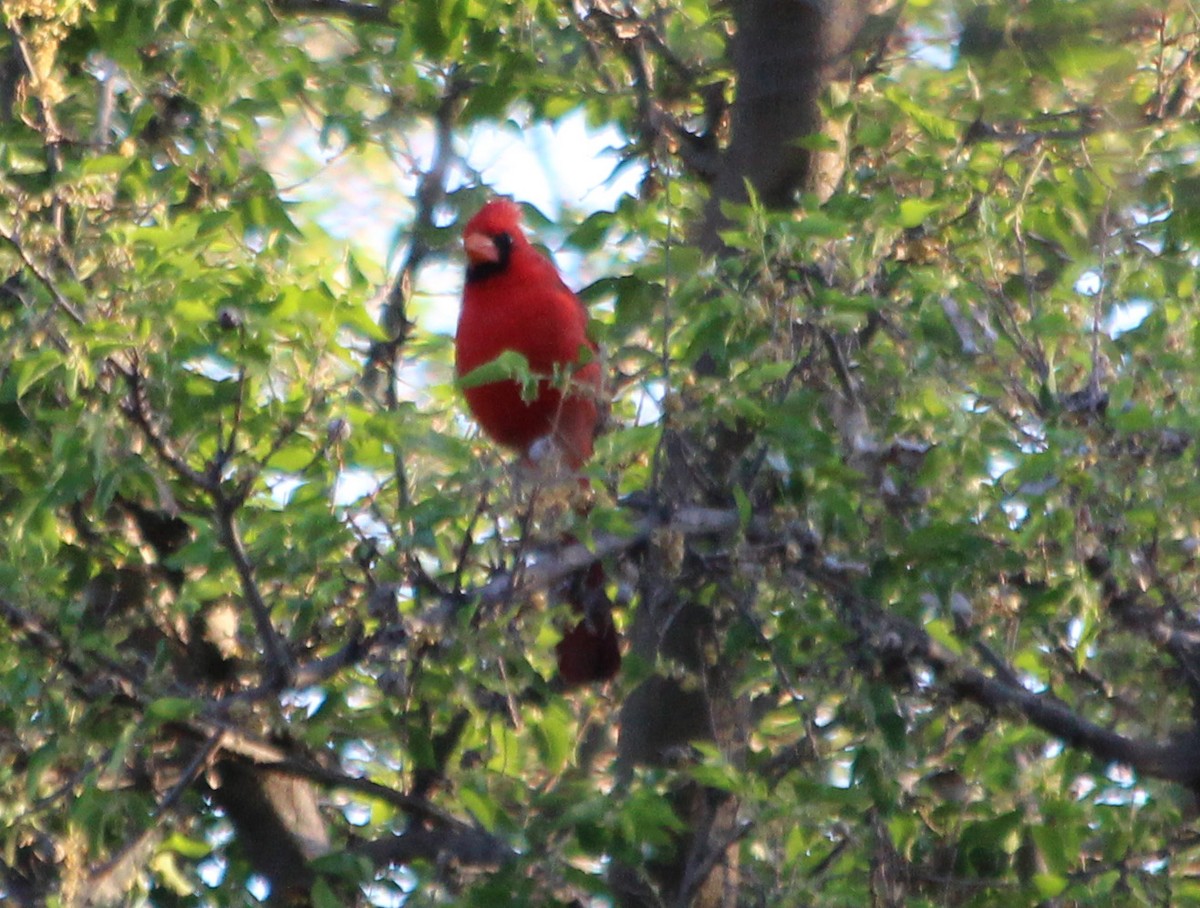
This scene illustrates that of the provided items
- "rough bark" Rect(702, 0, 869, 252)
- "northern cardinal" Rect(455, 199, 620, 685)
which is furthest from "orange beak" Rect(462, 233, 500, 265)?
"rough bark" Rect(702, 0, 869, 252)

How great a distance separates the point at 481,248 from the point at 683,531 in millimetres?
1809

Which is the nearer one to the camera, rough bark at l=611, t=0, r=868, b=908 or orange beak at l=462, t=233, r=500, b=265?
rough bark at l=611, t=0, r=868, b=908

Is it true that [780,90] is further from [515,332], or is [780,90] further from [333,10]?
[333,10]

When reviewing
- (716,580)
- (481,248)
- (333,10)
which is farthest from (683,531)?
(333,10)

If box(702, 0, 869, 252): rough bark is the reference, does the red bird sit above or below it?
below

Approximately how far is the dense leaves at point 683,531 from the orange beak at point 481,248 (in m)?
0.71

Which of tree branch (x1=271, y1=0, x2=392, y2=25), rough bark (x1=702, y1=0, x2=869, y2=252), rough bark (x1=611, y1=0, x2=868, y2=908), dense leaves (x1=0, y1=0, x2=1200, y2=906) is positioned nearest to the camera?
dense leaves (x1=0, y1=0, x2=1200, y2=906)

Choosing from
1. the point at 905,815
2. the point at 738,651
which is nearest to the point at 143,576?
the point at 738,651

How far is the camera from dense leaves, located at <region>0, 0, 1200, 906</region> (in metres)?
2.43

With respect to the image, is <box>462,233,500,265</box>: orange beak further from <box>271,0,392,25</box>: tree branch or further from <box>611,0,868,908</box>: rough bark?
<box>611,0,868,908</box>: rough bark

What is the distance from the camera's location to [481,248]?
412cm

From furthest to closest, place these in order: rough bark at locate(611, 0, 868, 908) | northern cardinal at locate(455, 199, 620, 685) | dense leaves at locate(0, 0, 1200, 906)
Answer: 1. northern cardinal at locate(455, 199, 620, 685)
2. rough bark at locate(611, 0, 868, 908)
3. dense leaves at locate(0, 0, 1200, 906)

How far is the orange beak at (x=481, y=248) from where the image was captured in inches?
162

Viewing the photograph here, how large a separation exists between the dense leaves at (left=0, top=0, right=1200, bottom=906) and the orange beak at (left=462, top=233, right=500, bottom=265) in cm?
71
